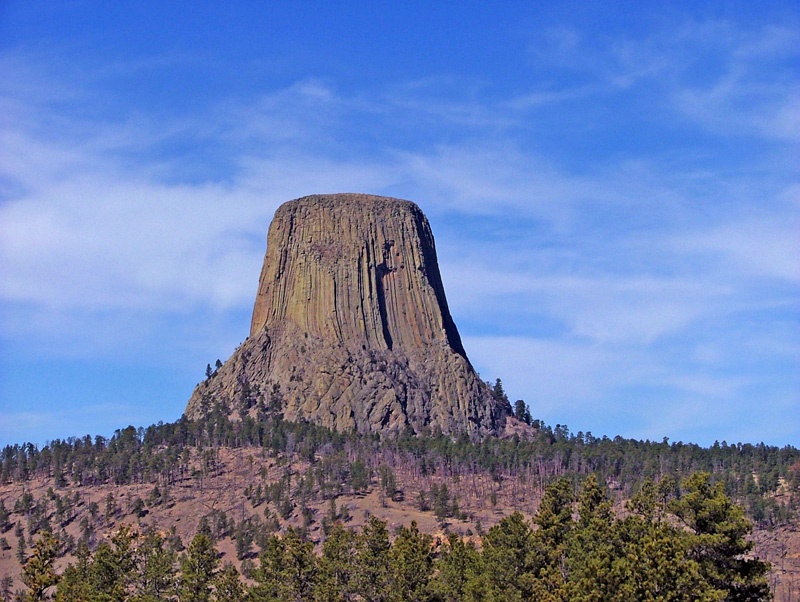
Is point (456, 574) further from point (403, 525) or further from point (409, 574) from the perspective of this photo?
point (403, 525)

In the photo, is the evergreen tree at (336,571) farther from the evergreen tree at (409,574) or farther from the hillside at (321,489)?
the hillside at (321,489)

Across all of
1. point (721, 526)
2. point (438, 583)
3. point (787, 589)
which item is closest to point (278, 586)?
point (438, 583)

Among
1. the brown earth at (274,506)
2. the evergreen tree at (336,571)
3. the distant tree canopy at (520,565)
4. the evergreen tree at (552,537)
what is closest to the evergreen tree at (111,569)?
the distant tree canopy at (520,565)

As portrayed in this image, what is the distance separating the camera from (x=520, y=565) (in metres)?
85.1

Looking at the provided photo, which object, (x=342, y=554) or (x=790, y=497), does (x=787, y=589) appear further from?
(x=342, y=554)

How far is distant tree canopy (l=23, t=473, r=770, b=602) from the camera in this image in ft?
216

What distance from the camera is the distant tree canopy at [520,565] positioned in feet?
216

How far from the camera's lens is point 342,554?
94312 millimetres

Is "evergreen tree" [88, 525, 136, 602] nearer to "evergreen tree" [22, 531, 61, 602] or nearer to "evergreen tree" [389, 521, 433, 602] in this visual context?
"evergreen tree" [22, 531, 61, 602]

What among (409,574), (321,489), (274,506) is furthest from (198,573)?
(321,489)

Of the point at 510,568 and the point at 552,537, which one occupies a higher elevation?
the point at 552,537

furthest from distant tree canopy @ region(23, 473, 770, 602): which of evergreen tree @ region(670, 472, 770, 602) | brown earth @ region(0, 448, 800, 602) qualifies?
brown earth @ region(0, 448, 800, 602)

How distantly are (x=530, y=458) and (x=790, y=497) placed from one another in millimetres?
40280

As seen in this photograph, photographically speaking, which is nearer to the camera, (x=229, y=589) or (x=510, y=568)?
(x=510, y=568)
